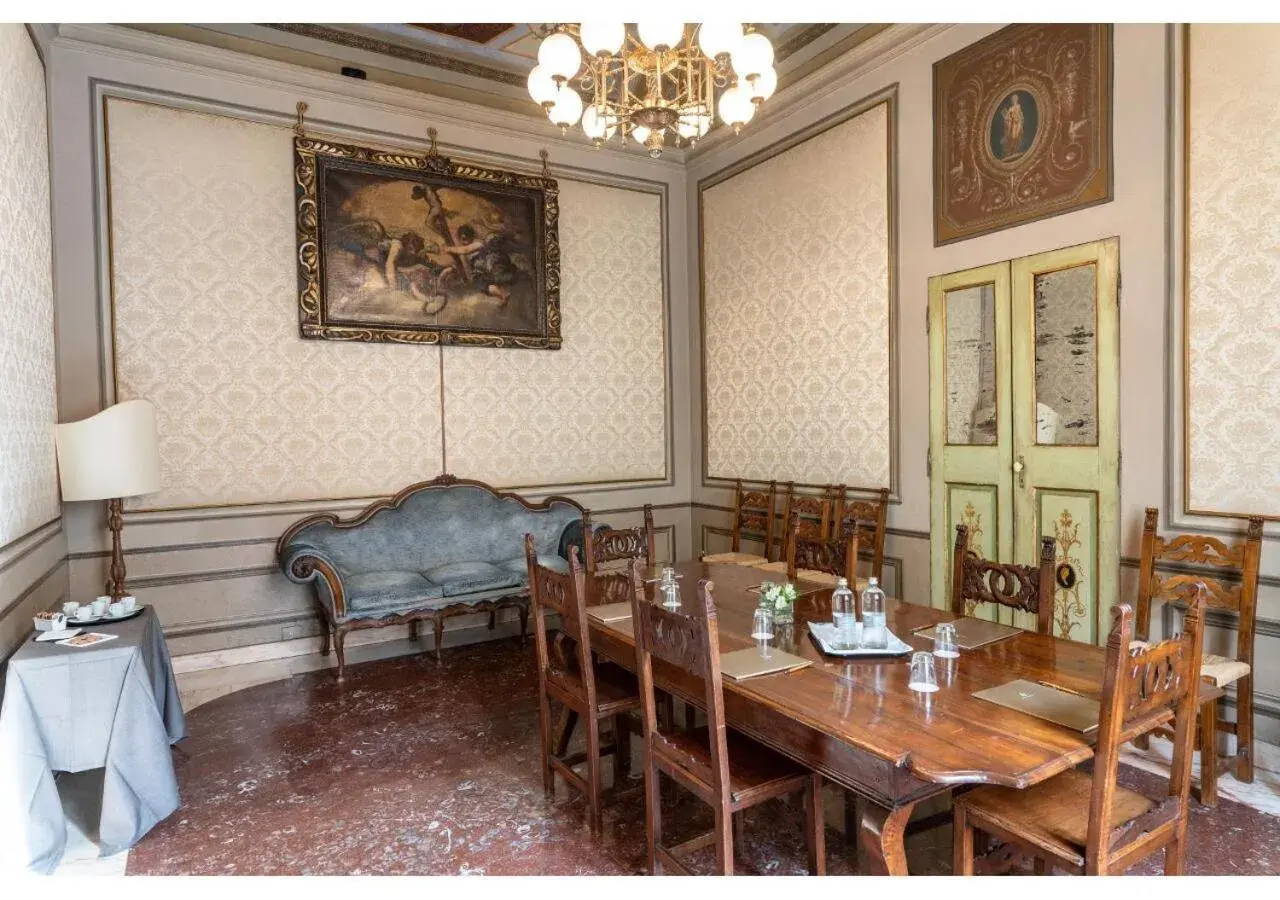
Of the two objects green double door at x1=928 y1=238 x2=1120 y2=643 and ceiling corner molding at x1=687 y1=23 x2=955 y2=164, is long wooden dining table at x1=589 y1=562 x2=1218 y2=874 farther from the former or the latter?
ceiling corner molding at x1=687 y1=23 x2=955 y2=164

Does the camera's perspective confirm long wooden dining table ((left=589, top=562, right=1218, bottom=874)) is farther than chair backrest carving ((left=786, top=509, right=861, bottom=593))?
No

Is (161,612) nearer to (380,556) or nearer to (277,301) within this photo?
(380,556)

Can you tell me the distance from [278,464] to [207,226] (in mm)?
1392

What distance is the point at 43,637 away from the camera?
271 centimetres

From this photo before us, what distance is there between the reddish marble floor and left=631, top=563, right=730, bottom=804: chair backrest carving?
1.87 feet

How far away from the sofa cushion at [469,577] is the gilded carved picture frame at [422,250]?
145 centimetres

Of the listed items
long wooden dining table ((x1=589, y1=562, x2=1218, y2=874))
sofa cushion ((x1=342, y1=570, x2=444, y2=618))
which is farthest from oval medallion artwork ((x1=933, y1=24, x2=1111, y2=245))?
sofa cushion ((x1=342, y1=570, x2=444, y2=618))

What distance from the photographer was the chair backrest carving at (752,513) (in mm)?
5164

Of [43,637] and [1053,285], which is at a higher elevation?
[1053,285]

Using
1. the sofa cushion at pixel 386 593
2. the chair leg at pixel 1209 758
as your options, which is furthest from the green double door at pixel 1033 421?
the sofa cushion at pixel 386 593

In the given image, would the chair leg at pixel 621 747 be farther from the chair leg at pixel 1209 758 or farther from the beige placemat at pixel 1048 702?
the chair leg at pixel 1209 758

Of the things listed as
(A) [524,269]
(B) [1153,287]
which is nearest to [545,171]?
(A) [524,269]

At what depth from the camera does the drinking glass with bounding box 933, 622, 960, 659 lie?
2119mm

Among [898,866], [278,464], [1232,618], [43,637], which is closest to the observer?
[898,866]
